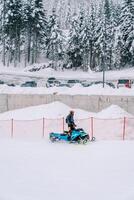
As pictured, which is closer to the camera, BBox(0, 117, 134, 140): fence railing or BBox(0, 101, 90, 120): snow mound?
BBox(0, 117, 134, 140): fence railing

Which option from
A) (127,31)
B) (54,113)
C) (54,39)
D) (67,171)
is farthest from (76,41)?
(67,171)

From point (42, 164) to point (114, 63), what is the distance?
53.3m

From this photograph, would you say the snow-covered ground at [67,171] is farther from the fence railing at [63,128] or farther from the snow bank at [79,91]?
the snow bank at [79,91]

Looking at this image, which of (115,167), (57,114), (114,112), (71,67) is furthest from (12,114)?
(71,67)

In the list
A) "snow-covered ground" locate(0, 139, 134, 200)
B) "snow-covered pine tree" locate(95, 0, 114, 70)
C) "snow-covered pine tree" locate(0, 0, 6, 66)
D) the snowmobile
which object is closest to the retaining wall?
the snowmobile

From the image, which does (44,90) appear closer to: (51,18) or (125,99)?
(125,99)

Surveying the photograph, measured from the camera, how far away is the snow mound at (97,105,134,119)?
28.4 metres

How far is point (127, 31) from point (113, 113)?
37.4 m

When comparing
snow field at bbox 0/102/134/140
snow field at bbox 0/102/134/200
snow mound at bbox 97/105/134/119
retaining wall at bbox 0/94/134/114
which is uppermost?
retaining wall at bbox 0/94/134/114

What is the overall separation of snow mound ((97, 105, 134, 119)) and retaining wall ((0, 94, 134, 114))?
786mm

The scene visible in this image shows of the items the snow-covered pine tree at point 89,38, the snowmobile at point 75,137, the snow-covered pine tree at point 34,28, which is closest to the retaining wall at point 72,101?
the snowmobile at point 75,137

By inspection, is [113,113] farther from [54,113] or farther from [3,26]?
[3,26]

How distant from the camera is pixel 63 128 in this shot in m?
25.0

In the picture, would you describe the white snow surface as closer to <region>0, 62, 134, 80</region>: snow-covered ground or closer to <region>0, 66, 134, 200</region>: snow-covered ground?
<region>0, 66, 134, 200</region>: snow-covered ground
